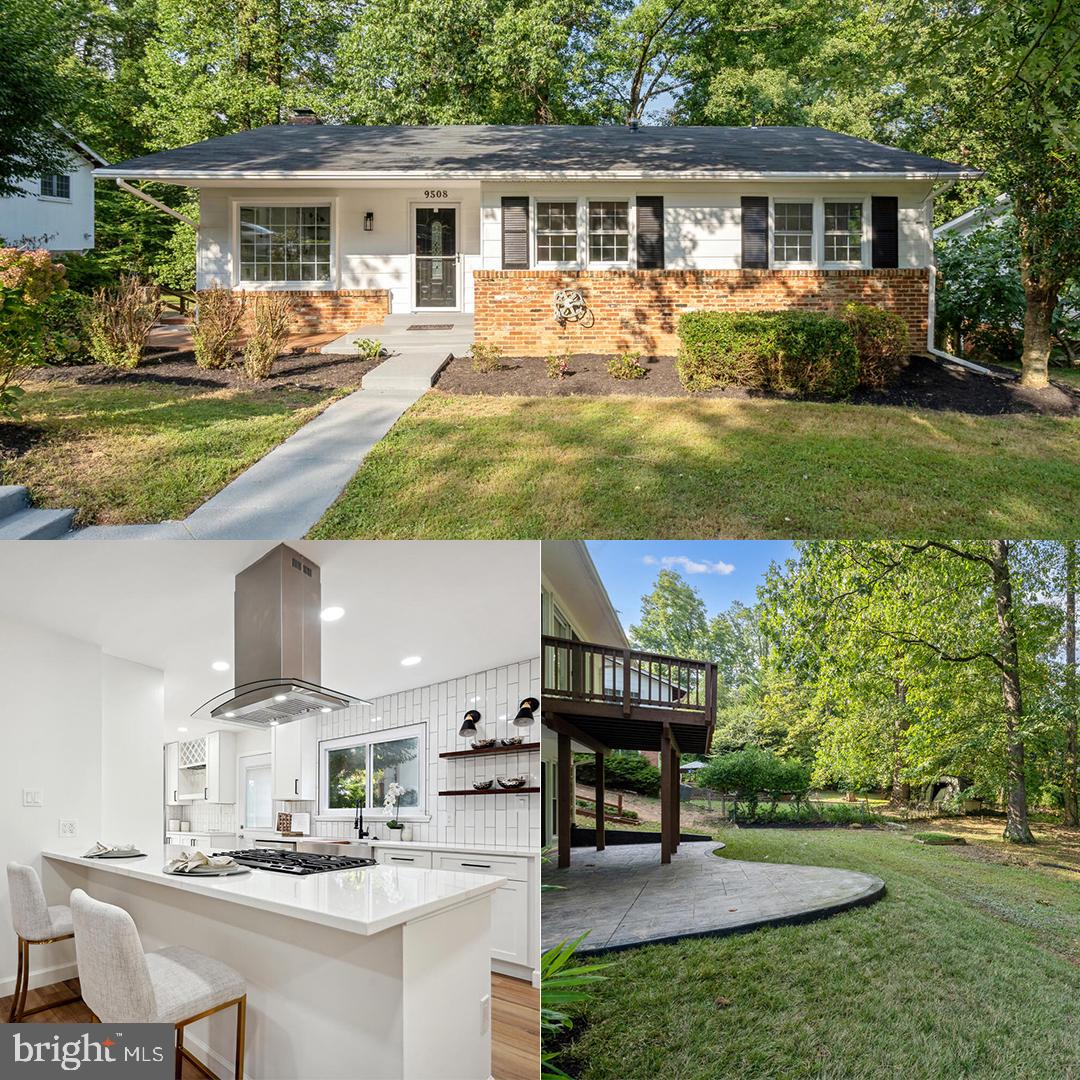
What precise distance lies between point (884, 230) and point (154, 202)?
29.8 feet

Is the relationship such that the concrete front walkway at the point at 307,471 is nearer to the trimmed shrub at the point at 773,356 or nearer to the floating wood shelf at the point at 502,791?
the floating wood shelf at the point at 502,791

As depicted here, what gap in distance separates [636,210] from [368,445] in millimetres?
5889

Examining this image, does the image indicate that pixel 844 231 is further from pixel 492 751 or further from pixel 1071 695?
pixel 1071 695

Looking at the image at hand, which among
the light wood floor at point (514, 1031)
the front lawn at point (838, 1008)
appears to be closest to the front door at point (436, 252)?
the light wood floor at point (514, 1031)

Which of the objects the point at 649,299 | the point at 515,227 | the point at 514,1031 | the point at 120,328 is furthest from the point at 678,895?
the point at 515,227

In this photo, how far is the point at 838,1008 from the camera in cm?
234

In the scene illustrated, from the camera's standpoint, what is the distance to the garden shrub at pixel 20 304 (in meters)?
6.16

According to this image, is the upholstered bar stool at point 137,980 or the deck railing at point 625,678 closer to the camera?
Answer: the deck railing at point 625,678

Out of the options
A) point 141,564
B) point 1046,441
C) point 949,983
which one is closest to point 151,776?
point 141,564

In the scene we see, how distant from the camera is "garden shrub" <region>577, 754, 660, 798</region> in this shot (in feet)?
8.19

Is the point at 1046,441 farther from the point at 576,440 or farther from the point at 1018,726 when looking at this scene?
the point at 1018,726

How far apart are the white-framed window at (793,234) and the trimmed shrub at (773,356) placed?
2389mm

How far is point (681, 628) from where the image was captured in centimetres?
265

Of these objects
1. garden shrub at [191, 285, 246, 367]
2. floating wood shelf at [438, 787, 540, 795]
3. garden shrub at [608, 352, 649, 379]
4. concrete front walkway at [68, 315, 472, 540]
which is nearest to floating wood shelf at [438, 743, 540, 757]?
floating wood shelf at [438, 787, 540, 795]
